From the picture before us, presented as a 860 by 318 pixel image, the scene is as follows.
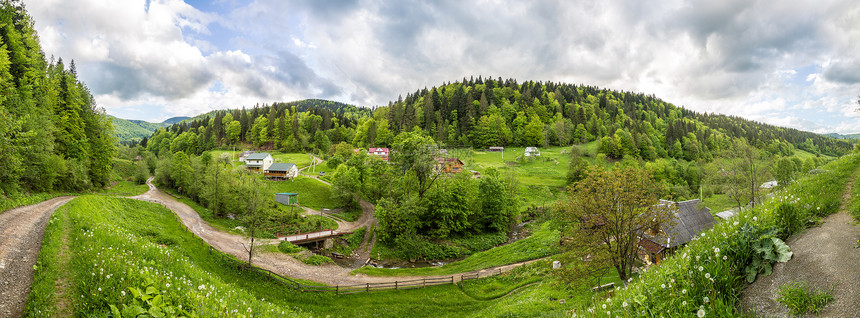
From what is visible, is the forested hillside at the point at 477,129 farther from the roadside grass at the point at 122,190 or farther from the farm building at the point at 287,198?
the roadside grass at the point at 122,190

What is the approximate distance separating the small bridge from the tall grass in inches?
1390

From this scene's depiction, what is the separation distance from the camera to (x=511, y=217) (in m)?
48.2

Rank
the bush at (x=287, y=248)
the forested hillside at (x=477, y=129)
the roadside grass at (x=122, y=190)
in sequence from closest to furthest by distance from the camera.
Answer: the bush at (x=287, y=248) → the roadside grass at (x=122, y=190) → the forested hillside at (x=477, y=129)

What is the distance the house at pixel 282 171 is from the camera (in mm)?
71562

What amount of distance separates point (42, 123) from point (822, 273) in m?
50.1

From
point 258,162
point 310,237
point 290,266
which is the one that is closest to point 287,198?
point 310,237

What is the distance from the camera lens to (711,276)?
14.7 feet

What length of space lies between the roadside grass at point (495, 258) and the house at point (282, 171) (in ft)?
145

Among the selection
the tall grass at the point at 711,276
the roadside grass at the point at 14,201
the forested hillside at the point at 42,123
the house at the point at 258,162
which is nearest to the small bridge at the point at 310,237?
the roadside grass at the point at 14,201

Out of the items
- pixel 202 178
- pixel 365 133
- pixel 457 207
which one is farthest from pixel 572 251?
pixel 365 133

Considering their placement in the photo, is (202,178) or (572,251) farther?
(202,178)

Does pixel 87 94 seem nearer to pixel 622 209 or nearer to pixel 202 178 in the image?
pixel 202 178

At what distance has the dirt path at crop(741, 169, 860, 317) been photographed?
3.58 metres

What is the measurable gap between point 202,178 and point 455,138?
283 ft
